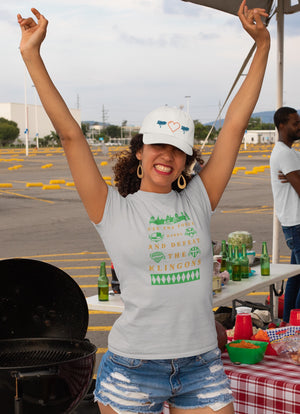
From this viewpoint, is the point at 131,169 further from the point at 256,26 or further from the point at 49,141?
the point at 49,141

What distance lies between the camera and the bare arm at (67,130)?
236cm

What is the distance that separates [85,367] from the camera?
249cm

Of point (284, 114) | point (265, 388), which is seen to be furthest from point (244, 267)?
point (265, 388)

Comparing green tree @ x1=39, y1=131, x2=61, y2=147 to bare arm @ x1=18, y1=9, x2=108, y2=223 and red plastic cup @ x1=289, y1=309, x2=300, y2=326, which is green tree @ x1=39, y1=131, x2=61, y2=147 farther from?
bare arm @ x1=18, y1=9, x2=108, y2=223

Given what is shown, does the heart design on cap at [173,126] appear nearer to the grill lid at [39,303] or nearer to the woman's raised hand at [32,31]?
the woman's raised hand at [32,31]

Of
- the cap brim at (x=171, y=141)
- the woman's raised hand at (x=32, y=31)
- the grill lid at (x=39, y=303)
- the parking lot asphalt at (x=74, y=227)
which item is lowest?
the parking lot asphalt at (x=74, y=227)

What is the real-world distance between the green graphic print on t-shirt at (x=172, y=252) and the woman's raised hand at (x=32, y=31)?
0.78 m

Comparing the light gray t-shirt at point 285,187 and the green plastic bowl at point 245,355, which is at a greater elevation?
the light gray t-shirt at point 285,187

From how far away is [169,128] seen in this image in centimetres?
237

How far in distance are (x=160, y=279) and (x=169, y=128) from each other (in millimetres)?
560

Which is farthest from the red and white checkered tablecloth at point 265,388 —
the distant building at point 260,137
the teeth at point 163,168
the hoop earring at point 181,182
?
the distant building at point 260,137

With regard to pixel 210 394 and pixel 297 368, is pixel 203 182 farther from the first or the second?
pixel 297 368

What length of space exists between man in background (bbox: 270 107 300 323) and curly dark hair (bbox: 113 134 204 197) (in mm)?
3455

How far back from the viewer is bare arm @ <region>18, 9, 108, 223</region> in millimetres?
2357
